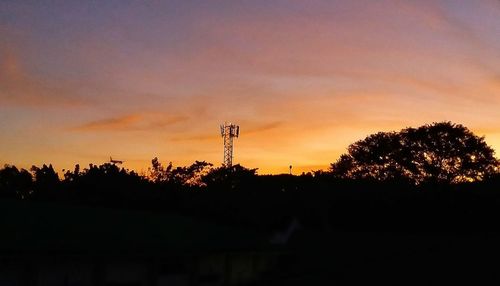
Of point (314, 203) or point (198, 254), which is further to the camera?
point (314, 203)

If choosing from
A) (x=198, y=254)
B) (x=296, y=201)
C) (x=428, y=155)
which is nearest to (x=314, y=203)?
(x=296, y=201)

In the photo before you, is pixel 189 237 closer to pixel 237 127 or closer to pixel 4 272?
pixel 4 272

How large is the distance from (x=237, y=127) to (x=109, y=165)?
16845mm

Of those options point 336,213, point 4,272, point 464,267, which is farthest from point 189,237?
point 336,213

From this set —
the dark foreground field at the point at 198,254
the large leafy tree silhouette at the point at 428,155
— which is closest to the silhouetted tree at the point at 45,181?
the dark foreground field at the point at 198,254

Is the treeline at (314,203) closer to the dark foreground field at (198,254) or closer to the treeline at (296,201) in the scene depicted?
the treeline at (296,201)

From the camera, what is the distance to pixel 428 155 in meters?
67.7

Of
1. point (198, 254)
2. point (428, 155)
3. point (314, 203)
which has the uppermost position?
point (428, 155)

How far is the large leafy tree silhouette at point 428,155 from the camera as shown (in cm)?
6638

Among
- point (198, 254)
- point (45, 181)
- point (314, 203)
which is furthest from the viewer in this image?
point (45, 181)

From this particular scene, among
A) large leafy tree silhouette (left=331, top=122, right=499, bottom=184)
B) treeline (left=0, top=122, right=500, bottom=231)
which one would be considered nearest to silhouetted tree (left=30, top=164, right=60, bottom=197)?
treeline (left=0, top=122, right=500, bottom=231)

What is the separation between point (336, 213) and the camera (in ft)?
107

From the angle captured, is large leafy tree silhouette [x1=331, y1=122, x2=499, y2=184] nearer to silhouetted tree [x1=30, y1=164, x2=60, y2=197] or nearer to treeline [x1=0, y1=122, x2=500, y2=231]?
treeline [x1=0, y1=122, x2=500, y2=231]

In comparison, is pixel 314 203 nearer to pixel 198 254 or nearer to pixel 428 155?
pixel 198 254
